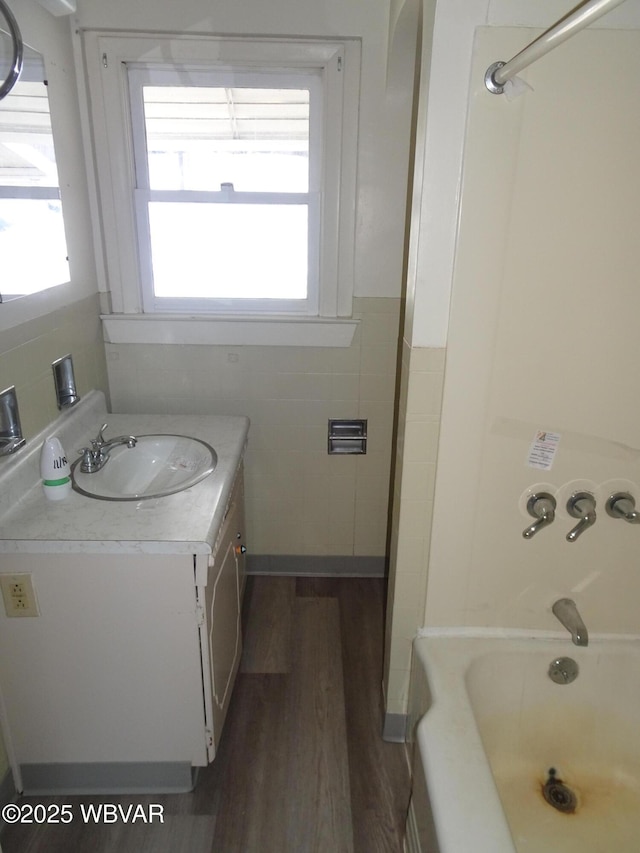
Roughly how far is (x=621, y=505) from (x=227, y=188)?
5.66 ft

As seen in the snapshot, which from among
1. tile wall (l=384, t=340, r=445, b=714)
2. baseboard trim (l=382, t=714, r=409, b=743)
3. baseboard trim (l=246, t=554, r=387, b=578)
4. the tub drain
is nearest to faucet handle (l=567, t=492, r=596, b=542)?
tile wall (l=384, t=340, r=445, b=714)

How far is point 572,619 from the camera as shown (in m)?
1.57

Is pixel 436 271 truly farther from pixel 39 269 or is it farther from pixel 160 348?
pixel 160 348

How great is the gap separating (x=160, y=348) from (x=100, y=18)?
113cm

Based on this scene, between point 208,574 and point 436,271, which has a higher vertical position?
point 436,271

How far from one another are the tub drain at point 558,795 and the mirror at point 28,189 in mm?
1950

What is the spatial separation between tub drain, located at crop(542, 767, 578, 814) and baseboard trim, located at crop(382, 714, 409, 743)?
1.40ft

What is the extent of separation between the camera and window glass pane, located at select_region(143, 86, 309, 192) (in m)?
2.11

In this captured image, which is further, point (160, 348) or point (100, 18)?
point (160, 348)

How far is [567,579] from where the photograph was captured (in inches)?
64.8

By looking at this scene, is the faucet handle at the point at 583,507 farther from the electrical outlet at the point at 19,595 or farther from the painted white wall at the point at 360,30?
the electrical outlet at the point at 19,595

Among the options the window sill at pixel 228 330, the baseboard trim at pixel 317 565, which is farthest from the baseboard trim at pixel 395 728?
the window sill at pixel 228 330

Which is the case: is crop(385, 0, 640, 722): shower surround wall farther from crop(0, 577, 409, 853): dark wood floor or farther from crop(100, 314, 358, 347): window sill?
crop(100, 314, 358, 347): window sill

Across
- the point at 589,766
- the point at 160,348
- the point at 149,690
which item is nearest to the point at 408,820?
the point at 589,766
